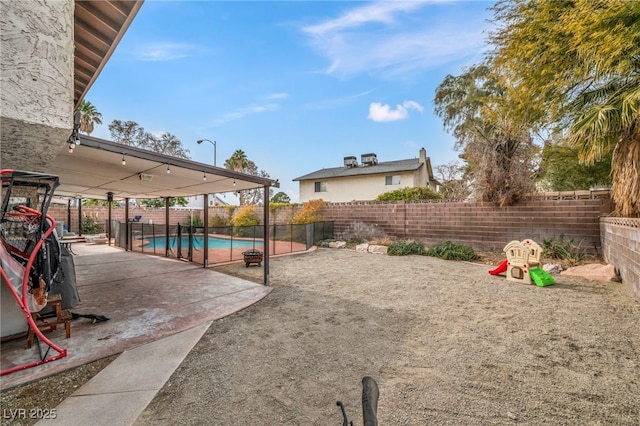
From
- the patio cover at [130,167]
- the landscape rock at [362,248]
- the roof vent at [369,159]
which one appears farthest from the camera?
the roof vent at [369,159]

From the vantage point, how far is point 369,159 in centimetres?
2305

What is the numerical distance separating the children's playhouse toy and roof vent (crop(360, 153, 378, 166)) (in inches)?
674

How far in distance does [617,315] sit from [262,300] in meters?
5.65

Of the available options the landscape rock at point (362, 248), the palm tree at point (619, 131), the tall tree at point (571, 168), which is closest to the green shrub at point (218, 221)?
the landscape rock at point (362, 248)

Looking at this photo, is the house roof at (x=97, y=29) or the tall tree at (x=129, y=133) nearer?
the house roof at (x=97, y=29)

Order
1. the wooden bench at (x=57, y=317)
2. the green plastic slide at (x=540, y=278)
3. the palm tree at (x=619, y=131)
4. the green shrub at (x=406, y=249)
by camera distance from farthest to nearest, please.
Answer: the green shrub at (x=406, y=249) < the green plastic slide at (x=540, y=278) < the palm tree at (x=619, y=131) < the wooden bench at (x=57, y=317)

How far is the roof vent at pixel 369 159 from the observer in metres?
23.0

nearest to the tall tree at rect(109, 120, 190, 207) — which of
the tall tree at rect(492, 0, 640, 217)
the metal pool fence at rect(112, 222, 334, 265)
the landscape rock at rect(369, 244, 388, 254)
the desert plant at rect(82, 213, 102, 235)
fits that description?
the desert plant at rect(82, 213, 102, 235)

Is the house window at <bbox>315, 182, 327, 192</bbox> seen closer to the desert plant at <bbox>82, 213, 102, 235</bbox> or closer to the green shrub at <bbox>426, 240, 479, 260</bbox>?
the green shrub at <bbox>426, 240, 479, 260</bbox>

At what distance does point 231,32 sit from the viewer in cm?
838

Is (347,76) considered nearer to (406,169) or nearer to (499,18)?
(499,18)

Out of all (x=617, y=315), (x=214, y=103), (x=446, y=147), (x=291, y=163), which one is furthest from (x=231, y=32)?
(x=291, y=163)

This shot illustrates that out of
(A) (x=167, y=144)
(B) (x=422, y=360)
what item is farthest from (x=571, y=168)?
(A) (x=167, y=144)

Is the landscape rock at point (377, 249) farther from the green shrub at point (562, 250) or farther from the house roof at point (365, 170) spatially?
the house roof at point (365, 170)
